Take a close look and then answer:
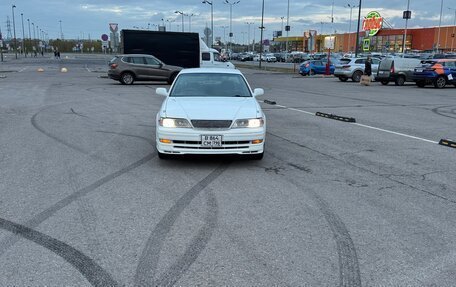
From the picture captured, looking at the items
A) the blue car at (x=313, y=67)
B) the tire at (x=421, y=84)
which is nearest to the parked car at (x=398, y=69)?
the tire at (x=421, y=84)

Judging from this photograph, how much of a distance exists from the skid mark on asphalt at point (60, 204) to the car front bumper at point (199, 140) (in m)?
0.71

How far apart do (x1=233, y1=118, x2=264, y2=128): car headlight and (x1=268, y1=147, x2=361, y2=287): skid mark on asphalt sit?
173 centimetres

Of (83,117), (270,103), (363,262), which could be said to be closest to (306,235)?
(363,262)

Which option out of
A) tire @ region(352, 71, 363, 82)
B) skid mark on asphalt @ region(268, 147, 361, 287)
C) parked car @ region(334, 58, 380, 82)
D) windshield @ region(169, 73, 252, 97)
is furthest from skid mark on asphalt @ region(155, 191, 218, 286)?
tire @ region(352, 71, 363, 82)

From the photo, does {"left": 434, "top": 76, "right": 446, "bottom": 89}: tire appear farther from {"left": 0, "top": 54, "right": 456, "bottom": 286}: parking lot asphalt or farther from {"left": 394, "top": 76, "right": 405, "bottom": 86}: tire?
{"left": 0, "top": 54, "right": 456, "bottom": 286}: parking lot asphalt

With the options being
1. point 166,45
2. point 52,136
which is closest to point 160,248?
point 52,136

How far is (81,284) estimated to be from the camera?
139 inches

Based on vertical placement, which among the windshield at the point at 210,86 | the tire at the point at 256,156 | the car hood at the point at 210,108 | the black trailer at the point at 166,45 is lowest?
the tire at the point at 256,156

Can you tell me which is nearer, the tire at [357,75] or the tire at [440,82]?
the tire at [440,82]

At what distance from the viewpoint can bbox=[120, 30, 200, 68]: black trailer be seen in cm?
2981

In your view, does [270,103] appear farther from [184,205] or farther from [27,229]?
[27,229]

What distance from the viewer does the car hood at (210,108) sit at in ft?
22.5

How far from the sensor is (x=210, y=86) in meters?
8.30

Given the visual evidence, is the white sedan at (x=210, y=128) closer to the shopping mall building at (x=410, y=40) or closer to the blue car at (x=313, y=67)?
the blue car at (x=313, y=67)
